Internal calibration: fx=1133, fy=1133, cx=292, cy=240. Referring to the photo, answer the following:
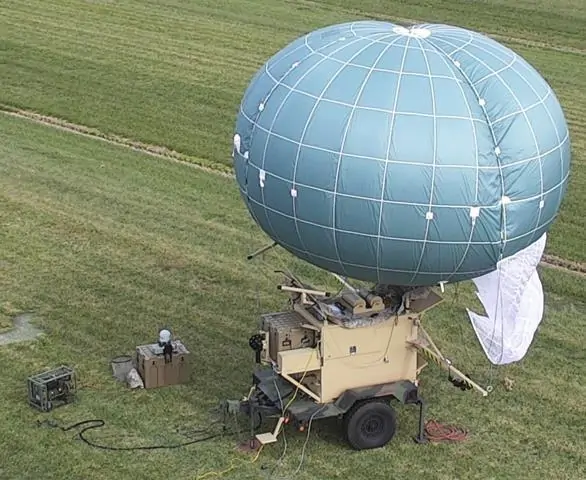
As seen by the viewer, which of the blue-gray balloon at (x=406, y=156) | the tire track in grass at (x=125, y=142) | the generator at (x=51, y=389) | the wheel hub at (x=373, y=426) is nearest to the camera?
the blue-gray balloon at (x=406, y=156)

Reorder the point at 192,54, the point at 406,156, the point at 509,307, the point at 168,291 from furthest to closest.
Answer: the point at 192,54 < the point at 168,291 < the point at 509,307 < the point at 406,156

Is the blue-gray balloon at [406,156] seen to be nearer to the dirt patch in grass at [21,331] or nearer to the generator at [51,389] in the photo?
the generator at [51,389]

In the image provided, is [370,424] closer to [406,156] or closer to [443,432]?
[443,432]

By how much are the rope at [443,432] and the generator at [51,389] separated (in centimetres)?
386

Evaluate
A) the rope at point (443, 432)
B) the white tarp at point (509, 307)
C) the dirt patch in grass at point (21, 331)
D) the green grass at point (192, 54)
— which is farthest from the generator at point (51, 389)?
the green grass at point (192, 54)

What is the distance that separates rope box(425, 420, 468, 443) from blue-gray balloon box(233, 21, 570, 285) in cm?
202

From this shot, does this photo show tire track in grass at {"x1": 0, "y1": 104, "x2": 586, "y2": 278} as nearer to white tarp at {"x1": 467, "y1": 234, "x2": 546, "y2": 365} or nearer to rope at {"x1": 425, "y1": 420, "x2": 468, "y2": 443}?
rope at {"x1": 425, "y1": 420, "x2": 468, "y2": 443}

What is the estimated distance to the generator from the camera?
12.0 meters

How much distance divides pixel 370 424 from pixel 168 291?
4.54m

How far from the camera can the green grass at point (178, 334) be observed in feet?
37.1

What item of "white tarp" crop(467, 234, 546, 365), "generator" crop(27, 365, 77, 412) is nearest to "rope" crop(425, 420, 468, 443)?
"white tarp" crop(467, 234, 546, 365)

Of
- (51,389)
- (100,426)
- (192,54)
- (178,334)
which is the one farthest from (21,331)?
(192,54)

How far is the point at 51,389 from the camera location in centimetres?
1204

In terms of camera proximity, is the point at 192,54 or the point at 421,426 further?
the point at 192,54
